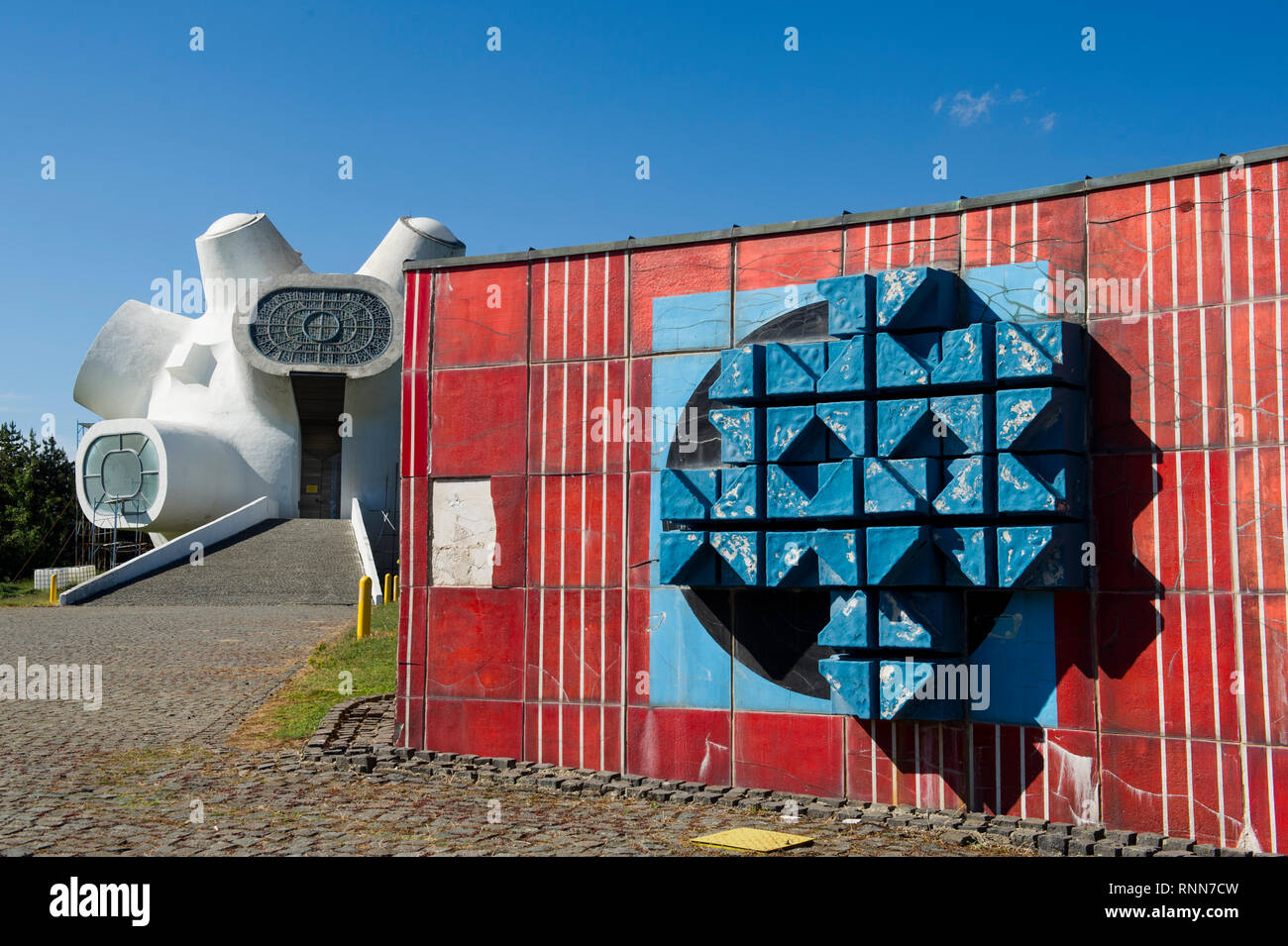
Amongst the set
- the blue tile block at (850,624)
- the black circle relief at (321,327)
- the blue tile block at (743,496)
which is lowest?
the blue tile block at (850,624)

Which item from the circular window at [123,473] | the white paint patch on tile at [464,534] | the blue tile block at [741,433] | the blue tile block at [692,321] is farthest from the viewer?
the circular window at [123,473]

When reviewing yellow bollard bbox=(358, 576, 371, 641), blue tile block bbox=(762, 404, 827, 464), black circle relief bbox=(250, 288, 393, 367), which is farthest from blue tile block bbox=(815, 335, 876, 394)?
black circle relief bbox=(250, 288, 393, 367)

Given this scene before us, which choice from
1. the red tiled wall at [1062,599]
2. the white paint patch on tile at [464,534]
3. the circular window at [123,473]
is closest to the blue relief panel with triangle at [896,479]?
the red tiled wall at [1062,599]

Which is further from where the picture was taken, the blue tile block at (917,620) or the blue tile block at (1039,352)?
the blue tile block at (917,620)

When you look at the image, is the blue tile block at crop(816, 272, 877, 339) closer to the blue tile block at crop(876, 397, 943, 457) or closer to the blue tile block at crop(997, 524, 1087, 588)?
the blue tile block at crop(876, 397, 943, 457)

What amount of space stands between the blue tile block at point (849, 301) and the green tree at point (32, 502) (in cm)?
4673

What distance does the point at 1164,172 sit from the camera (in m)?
8.14

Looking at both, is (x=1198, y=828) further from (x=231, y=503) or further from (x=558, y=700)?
(x=231, y=503)

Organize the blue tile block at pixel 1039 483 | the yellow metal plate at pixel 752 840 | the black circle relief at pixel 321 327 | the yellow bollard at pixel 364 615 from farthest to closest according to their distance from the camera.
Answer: the black circle relief at pixel 321 327
the yellow bollard at pixel 364 615
the blue tile block at pixel 1039 483
the yellow metal plate at pixel 752 840

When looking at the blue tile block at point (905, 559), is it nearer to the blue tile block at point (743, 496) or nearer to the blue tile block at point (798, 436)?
the blue tile block at point (798, 436)

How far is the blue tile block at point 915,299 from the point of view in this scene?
Answer: 8523mm

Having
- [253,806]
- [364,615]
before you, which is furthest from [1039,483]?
[364,615]
